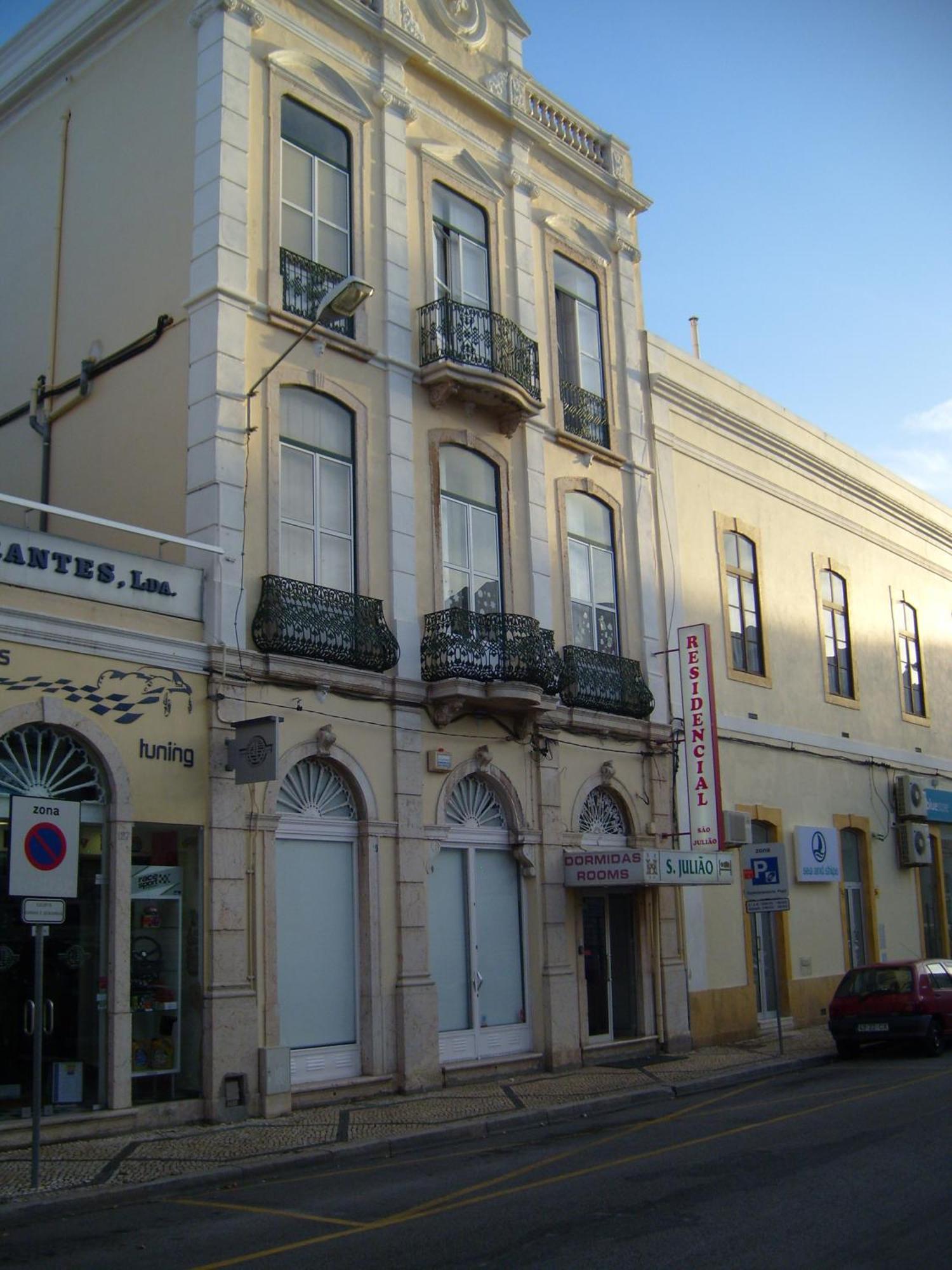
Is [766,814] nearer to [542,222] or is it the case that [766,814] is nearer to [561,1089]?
[561,1089]

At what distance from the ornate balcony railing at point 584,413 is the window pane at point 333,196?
4.83 metres

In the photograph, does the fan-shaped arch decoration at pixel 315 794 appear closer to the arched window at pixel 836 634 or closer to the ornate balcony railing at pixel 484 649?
the ornate balcony railing at pixel 484 649

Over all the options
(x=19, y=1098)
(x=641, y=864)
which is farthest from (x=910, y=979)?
(x=19, y=1098)

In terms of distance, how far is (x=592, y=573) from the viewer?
2123cm

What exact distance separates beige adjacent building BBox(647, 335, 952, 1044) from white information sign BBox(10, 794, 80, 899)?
12.2 m

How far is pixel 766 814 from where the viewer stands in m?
24.4

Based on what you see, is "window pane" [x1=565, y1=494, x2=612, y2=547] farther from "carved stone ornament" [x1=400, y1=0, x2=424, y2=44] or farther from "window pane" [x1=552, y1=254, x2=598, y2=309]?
"carved stone ornament" [x1=400, y1=0, x2=424, y2=44]

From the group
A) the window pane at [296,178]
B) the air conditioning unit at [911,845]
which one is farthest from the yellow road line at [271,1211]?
the air conditioning unit at [911,845]

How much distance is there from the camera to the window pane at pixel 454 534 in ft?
60.7

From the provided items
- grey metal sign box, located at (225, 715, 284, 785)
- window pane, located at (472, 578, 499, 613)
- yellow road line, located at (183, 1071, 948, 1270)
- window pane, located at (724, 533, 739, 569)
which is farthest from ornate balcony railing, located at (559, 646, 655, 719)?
yellow road line, located at (183, 1071, 948, 1270)

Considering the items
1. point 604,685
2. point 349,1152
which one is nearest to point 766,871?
point 604,685

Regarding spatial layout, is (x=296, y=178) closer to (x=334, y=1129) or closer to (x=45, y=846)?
(x=45, y=846)

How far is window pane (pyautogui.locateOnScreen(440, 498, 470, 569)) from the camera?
1850 cm

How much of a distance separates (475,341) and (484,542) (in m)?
2.81
